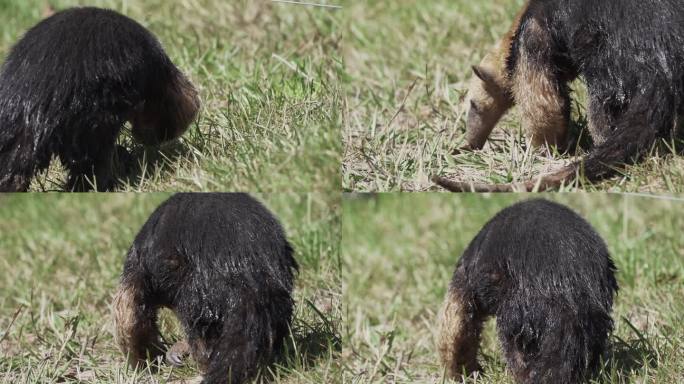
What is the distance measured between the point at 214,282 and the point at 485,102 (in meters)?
2.83

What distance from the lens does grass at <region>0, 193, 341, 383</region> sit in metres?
6.40

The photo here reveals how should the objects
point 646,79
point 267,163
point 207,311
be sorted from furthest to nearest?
point 267,163, point 646,79, point 207,311

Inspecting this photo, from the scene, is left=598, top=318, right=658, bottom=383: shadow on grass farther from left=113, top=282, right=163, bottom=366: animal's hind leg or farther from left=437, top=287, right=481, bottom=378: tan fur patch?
left=113, top=282, right=163, bottom=366: animal's hind leg

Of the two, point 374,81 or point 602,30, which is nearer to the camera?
point 602,30

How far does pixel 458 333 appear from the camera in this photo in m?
6.20

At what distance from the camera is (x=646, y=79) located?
625 cm

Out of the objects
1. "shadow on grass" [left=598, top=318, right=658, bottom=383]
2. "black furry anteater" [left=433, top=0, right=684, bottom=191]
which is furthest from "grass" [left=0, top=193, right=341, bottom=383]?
"shadow on grass" [left=598, top=318, right=658, bottom=383]

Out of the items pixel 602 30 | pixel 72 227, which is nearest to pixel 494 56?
pixel 602 30

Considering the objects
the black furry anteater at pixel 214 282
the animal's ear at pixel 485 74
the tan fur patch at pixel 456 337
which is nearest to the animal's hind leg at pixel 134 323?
the black furry anteater at pixel 214 282

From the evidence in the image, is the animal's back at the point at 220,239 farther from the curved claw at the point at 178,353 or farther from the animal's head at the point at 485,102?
the animal's head at the point at 485,102

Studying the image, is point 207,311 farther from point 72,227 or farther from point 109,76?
point 72,227

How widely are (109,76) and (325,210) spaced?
122 inches

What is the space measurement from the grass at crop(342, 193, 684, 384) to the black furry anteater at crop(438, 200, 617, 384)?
0.34 metres

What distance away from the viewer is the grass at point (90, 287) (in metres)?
6.40
